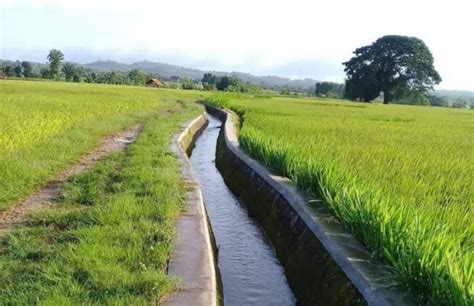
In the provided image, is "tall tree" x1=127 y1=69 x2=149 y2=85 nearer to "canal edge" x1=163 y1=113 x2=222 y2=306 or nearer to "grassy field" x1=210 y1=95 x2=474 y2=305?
"grassy field" x1=210 y1=95 x2=474 y2=305

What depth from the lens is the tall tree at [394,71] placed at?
48.8m

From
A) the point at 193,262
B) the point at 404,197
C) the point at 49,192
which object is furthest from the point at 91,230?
the point at 404,197

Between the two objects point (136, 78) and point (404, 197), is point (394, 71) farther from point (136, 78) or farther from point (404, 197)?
point (404, 197)

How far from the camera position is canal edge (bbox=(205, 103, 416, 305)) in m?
3.13

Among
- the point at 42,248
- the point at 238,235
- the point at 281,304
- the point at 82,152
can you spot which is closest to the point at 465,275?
the point at 281,304

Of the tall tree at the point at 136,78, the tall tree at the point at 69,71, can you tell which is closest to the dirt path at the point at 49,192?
the tall tree at the point at 136,78

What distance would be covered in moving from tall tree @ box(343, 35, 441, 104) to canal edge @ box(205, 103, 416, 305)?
44735 millimetres

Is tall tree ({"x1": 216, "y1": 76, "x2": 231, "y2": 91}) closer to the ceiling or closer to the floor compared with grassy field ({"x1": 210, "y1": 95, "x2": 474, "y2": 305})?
closer to the ceiling

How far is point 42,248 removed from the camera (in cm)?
384

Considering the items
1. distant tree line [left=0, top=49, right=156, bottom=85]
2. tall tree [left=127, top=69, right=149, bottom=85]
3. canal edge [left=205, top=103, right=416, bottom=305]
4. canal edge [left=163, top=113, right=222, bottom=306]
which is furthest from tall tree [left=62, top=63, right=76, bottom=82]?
canal edge [left=163, top=113, right=222, bottom=306]

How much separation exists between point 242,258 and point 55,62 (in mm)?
70886

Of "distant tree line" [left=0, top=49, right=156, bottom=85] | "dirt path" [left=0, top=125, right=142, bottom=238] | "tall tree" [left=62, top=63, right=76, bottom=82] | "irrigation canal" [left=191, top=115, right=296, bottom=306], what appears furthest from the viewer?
"tall tree" [left=62, top=63, right=76, bottom=82]

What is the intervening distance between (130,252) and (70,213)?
1.44 metres

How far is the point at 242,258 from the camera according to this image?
16.8 feet
